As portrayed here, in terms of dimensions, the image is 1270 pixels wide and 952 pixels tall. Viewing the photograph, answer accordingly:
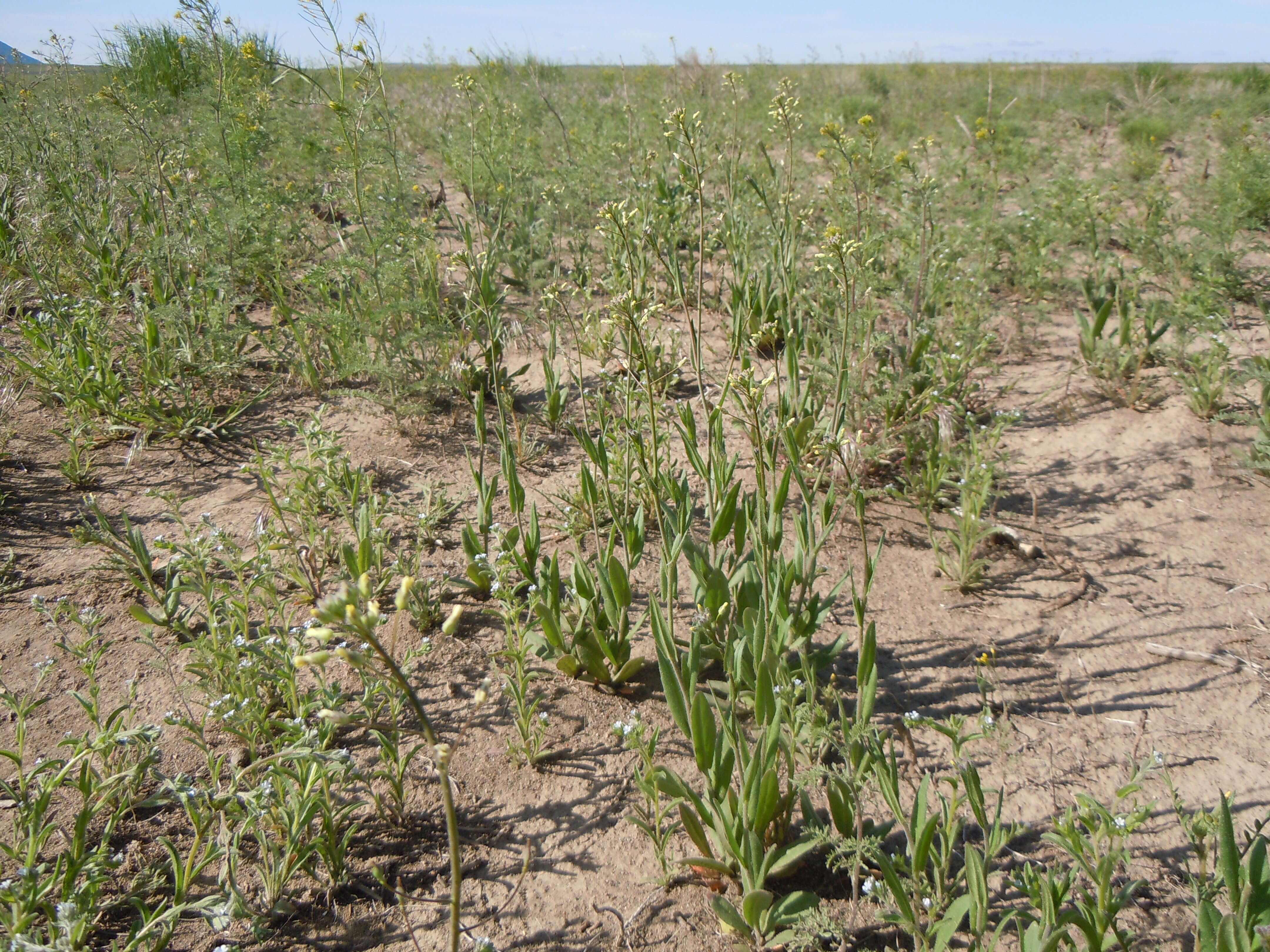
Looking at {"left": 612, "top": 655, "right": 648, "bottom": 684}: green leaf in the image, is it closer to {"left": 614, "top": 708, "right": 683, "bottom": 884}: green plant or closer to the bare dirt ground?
the bare dirt ground

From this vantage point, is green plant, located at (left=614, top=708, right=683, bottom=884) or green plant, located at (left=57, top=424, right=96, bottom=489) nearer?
green plant, located at (left=614, top=708, right=683, bottom=884)

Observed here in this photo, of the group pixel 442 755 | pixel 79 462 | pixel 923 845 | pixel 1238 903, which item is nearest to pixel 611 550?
pixel 923 845

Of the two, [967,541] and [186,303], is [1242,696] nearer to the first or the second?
[967,541]

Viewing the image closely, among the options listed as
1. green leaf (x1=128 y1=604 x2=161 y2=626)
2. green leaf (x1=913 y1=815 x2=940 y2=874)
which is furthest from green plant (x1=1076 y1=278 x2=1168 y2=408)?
green leaf (x1=128 y1=604 x2=161 y2=626)

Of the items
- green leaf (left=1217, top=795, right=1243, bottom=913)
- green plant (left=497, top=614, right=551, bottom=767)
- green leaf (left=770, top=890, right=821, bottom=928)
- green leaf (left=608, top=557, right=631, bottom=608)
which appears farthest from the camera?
green leaf (left=608, top=557, right=631, bottom=608)

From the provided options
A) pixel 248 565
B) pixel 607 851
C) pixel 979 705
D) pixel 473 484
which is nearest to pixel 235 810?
pixel 607 851

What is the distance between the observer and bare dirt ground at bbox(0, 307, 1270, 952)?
1.74 m

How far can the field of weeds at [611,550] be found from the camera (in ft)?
5.44

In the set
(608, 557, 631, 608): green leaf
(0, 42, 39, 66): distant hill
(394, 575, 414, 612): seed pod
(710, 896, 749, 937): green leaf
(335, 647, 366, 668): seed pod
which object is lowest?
(710, 896, 749, 937): green leaf

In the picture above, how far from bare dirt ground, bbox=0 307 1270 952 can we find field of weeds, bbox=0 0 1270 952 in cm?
1

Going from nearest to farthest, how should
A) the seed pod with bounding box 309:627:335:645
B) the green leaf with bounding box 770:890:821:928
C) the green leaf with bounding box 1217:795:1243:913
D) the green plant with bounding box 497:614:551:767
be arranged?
the seed pod with bounding box 309:627:335:645 < the green leaf with bounding box 1217:795:1243:913 < the green leaf with bounding box 770:890:821:928 < the green plant with bounding box 497:614:551:767

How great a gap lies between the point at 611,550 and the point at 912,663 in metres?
0.97

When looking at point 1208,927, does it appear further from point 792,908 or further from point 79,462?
point 79,462

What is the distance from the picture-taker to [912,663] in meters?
2.37
